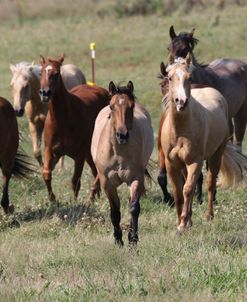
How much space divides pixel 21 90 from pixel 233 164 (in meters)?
4.59

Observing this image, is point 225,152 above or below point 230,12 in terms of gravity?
above

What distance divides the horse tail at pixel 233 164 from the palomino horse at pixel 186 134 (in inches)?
51.7

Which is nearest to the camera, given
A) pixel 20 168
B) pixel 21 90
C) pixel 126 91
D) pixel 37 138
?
pixel 126 91

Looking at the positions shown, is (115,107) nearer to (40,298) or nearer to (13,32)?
(40,298)

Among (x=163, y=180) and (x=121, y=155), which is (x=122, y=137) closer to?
(x=121, y=155)

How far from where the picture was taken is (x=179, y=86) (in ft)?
28.5

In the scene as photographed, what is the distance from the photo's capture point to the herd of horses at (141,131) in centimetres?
876

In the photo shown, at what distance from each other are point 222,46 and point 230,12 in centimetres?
771

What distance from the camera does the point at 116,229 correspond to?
350 inches

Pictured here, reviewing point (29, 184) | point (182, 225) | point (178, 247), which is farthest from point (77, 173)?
point (178, 247)

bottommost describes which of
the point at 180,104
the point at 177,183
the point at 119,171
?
the point at 177,183

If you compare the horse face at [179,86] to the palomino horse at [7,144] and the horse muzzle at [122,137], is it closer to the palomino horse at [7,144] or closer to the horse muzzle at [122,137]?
the horse muzzle at [122,137]

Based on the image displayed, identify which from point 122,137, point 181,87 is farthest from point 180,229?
point 181,87

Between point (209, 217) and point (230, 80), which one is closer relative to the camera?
point (209, 217)
